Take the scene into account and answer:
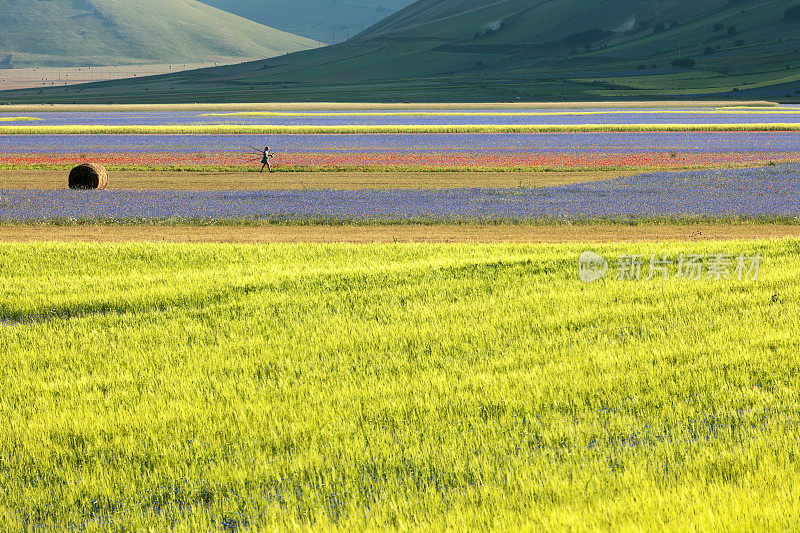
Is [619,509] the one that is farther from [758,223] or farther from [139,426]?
[758,223]

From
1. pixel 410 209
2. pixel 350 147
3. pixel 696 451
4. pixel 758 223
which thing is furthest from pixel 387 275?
pixel 350 147

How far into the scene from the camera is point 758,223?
948 inches

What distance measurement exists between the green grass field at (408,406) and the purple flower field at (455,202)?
1305 cm

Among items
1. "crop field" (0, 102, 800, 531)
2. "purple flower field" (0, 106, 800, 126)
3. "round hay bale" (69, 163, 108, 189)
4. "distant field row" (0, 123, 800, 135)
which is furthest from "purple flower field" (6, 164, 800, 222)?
"purple flower field" (0, 106, 800, 126)

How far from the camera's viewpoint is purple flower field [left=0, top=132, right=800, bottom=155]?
50406 millimetres

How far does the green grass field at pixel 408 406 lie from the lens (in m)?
5.67

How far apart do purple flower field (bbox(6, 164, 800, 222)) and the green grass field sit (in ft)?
42.8

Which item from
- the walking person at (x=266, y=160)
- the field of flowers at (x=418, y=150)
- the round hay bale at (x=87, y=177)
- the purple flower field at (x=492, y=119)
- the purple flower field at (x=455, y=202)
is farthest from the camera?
the purple flower field at (x=492, y=119)

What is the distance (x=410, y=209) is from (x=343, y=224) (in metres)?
3.25

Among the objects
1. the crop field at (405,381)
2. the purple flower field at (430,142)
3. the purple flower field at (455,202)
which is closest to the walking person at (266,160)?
the purple flower field at (455,202)

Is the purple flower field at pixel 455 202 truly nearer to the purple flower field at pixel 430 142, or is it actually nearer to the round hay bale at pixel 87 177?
the round hay bale at pixel 87 177

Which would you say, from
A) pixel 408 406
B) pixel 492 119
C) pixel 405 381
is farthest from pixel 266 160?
pixel 492 119

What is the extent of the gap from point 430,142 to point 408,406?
5040 cm

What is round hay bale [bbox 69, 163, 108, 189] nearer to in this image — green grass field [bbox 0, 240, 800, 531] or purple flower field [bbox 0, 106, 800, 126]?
green grass field [bbox 0, 240, 800, 531]
